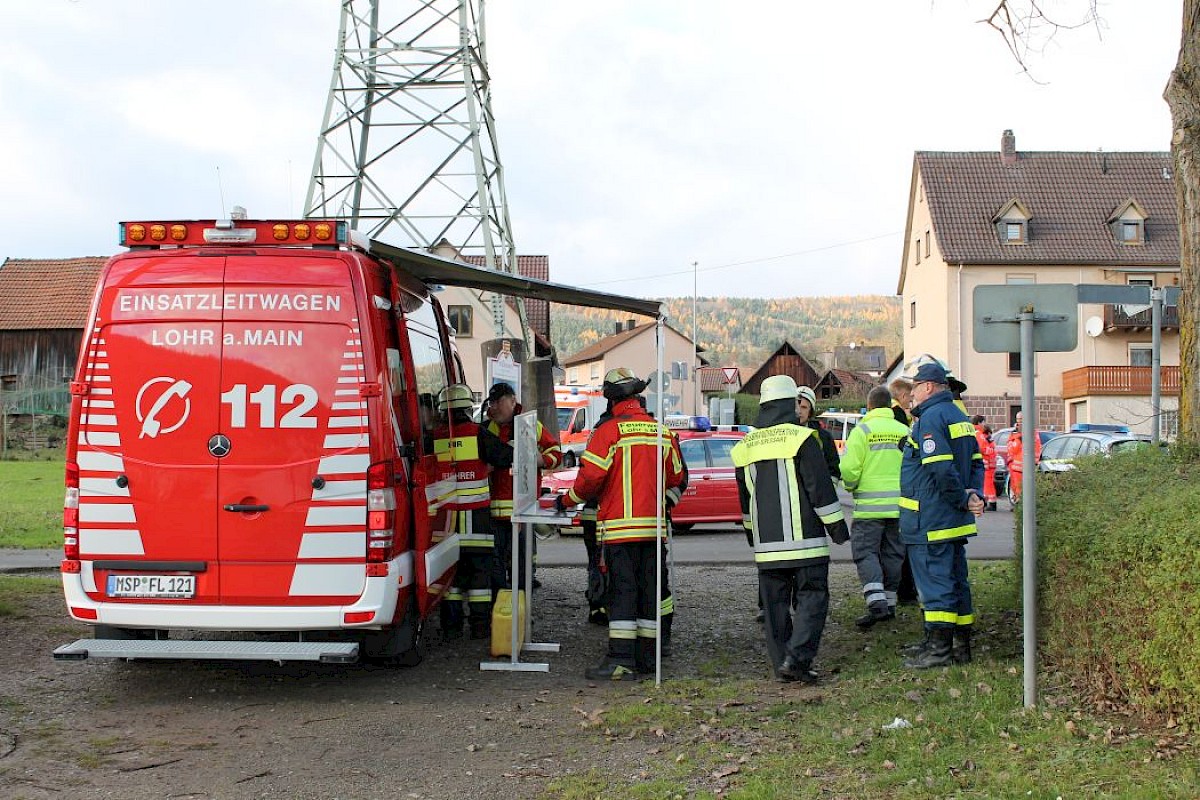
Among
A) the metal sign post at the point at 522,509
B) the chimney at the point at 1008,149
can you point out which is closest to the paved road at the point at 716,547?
the metal sign post at the point at 522,509

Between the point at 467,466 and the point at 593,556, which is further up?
the point at 467,466

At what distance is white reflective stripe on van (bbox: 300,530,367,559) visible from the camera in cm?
644

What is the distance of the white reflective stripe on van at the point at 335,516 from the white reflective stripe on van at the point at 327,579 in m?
0.24


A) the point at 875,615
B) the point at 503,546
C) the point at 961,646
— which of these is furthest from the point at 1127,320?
the point at 961,646

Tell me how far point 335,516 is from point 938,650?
12.3ft

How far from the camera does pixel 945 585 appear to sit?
23.6ft

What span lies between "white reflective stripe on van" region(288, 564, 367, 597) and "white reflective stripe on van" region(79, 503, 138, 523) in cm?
96

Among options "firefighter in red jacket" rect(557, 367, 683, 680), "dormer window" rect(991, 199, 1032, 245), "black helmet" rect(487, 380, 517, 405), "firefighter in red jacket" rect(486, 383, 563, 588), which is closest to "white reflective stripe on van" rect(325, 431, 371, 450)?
"firefighter in red jacket" rect(557, 367, 683, 680)

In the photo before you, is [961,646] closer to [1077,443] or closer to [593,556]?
[593,556]

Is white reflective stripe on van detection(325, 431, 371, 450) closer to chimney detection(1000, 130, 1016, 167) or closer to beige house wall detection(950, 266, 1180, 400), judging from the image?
beige house wall detection(950, 266, 1180, 400)

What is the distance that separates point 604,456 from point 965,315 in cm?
4328

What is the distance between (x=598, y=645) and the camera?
883cm

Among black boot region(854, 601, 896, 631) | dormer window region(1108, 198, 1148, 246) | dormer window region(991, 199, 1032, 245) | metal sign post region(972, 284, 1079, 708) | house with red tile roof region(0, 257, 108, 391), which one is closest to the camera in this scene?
metal sign post region(972, 284, 1079, 708)

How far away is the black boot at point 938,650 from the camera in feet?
23.6
